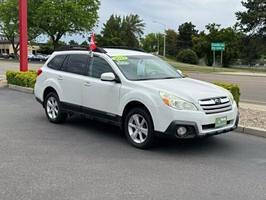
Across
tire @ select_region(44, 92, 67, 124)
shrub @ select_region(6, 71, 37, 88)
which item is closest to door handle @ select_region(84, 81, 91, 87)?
tire @ select_region(44, 92, 67, 124)

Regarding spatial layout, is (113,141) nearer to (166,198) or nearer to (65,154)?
(65,154)

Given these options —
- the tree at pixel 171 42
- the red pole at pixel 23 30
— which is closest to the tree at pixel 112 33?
the tree at pixel 171 42

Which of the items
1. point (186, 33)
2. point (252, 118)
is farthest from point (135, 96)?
point (186, 33)

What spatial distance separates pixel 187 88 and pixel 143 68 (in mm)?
1187

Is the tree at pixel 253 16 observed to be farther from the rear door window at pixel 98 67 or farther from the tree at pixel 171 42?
the rear door window at pixel 98 67

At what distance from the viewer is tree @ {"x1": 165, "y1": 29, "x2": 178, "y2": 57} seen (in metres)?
119

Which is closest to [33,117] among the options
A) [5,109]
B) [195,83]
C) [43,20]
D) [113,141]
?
[5,109]

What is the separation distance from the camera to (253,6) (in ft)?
267

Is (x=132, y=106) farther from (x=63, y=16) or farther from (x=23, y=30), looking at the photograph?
(x=63, y=16)

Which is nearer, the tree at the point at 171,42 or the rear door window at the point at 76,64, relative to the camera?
the rear door window at the point at 76,64

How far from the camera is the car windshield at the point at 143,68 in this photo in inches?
307

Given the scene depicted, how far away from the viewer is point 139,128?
725 cm

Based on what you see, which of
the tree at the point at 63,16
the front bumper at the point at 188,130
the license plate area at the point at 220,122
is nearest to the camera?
the front bumper at the point at 188,130

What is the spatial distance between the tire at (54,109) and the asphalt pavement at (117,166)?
0.94ft
